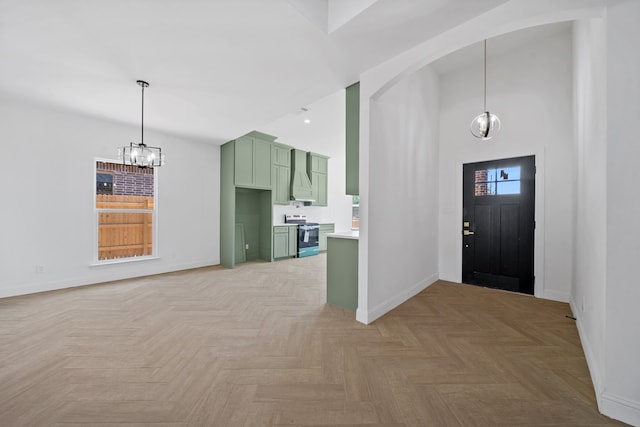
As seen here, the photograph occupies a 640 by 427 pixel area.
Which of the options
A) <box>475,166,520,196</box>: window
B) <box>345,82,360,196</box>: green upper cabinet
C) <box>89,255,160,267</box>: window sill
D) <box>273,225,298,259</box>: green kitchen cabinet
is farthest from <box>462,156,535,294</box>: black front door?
<box>89,255,160,267</box>: window sill

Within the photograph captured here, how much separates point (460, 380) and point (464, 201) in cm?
318

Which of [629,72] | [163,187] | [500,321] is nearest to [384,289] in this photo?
[500,321]

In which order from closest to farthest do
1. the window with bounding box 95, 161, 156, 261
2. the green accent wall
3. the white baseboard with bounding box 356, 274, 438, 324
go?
1. the white baseboard with bounding box 356, 274, 438, 324
2. the window with bounding box 95, 161, 156, 261
3. the green accent wall

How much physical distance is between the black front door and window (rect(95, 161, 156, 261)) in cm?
573

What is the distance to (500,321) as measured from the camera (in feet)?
9.34

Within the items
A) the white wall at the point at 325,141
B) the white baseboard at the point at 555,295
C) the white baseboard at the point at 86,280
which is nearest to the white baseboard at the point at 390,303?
the white baseboard at the point at 555,295

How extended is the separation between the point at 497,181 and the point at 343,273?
288 centimetres

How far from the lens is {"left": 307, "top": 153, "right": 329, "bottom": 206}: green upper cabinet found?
7637 mm

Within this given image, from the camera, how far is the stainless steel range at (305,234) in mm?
7031

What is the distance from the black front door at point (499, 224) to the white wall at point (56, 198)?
5.54 meters

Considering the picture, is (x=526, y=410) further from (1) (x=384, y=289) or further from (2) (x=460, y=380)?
(1) (x=384, y=289)

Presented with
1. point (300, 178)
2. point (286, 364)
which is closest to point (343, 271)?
point (286, 364)

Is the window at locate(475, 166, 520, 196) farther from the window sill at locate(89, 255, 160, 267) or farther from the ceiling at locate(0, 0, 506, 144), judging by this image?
the window sill at locate(89, 255, 160, 267)

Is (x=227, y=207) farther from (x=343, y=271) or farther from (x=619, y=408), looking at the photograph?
(x=619, y=408)
